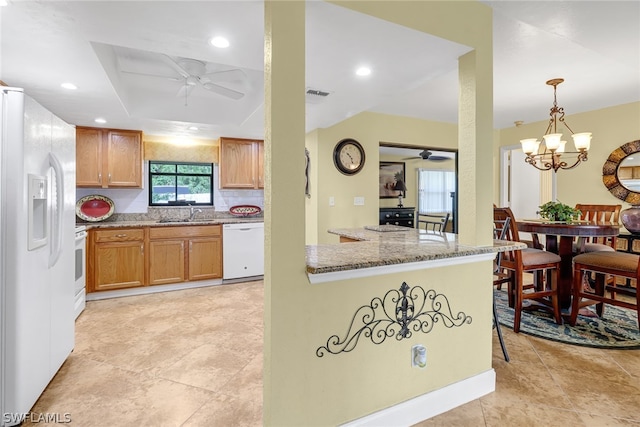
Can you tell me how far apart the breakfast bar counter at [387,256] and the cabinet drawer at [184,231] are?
2727 millimetres

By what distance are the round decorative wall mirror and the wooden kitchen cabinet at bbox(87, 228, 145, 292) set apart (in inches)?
237

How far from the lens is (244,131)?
423cm

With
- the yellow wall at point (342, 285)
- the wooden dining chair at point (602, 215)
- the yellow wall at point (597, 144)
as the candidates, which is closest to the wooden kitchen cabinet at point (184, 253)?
the yellow wall at point (342, 285)

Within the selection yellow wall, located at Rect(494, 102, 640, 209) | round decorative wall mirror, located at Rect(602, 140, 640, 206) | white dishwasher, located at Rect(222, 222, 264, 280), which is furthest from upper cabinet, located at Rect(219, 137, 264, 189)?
round decorative wall mirror, located at Rect(602, 140, 640, 206)

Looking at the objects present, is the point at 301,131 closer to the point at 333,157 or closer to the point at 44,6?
the point at 44,6

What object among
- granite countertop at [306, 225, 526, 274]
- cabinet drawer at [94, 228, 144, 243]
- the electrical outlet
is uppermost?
granite countertop at [306, 225, 526, 274]

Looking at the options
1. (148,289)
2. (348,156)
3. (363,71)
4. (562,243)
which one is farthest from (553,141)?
(148,289)

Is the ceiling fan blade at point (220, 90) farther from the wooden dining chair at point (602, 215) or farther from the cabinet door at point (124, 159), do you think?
the wooden dining chair at point (602, 215)

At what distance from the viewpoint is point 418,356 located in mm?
1671

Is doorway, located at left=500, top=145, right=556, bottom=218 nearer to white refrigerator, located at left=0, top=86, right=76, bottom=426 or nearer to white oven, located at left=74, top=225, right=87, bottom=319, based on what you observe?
white refrigerator, located at left=0, top=86, right=76, bottom=426

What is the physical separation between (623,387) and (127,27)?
11.8ft

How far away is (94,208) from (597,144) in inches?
265

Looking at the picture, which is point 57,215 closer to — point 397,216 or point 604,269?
point 604,269

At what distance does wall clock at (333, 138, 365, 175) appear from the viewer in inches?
161
